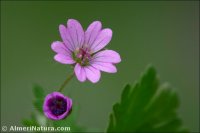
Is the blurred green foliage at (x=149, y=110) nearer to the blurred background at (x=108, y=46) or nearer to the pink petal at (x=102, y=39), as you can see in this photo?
the pink petal at (x=102, y=39)

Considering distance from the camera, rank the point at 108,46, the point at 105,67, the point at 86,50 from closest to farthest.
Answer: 1. the point at 105,67
2. the point at 86,50
3. the point at 108,46

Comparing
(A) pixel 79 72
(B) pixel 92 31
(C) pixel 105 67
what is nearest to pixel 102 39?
(B) pixel 92 31

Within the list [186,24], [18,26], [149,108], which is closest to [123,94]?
[149,108]

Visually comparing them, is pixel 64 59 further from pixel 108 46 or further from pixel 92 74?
pixel 108 46

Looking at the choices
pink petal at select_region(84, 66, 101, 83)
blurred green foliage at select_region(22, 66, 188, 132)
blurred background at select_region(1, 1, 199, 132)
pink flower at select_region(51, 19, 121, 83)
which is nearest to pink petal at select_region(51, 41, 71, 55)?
pink flower at select_region(51, 19, 121, 83)

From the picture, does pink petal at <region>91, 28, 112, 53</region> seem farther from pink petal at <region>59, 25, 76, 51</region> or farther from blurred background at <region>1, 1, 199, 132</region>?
blurred background at <region>1, 1, 199, 132</region>

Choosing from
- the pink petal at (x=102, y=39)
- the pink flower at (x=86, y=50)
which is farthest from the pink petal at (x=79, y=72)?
the pink petal at (x=102, y=39)

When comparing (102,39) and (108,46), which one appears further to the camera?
(108,46)
